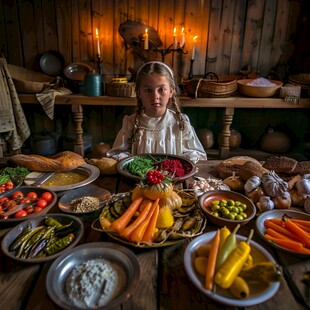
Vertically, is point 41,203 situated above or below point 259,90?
below

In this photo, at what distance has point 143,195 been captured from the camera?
3.46 feet

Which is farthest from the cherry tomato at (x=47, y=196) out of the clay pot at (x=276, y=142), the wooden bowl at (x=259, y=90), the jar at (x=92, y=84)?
the clay pot at (x=276, y=142)

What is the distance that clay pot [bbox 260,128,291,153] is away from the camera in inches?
149

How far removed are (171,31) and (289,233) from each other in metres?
3.45

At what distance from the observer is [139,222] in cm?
94

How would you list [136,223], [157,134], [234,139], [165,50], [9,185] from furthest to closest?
1. [234,139]
2. [165,50]
3. [157,134]
4. [9,185]
5. [136,223]

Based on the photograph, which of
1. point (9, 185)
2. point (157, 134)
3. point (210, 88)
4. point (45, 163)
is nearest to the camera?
point (9, 185)

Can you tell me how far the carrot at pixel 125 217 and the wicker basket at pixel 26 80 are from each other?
288 centimetres

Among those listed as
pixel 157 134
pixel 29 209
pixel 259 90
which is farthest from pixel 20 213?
pixel 259 90

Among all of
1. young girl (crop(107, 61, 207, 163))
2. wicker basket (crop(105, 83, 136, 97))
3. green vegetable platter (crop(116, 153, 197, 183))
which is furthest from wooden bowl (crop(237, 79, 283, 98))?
green vegetable platter (crop(116, 153, 197, 183))

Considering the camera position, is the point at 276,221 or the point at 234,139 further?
the point at 234,139

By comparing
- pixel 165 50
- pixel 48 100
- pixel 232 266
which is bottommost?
pixel 232 266

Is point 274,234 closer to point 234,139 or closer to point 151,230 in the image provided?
point 151,230

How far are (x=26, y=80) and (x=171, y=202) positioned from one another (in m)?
3.49
